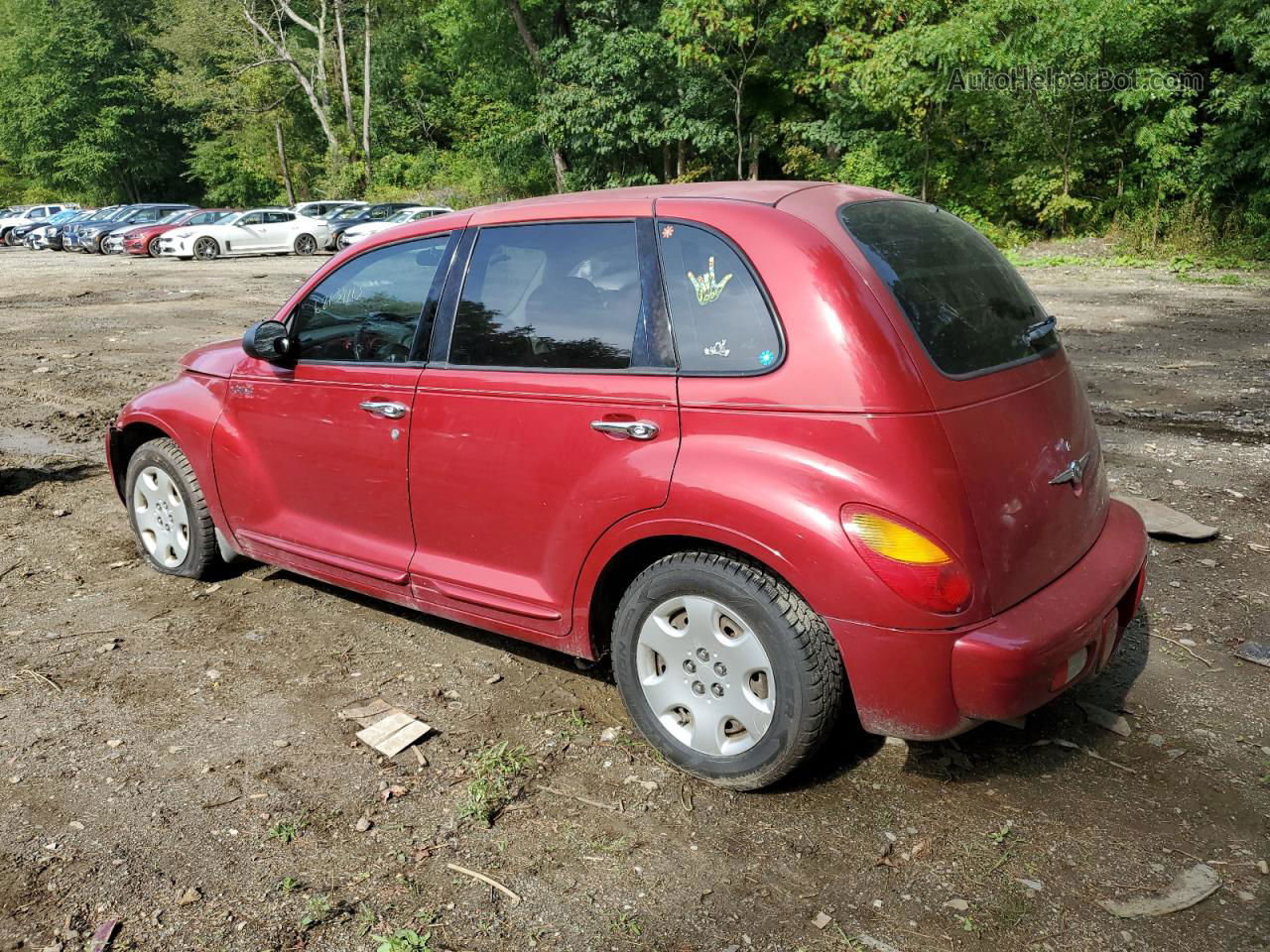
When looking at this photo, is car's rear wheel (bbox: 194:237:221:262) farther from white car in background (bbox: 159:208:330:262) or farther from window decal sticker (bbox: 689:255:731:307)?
window decal sticker (bbox: 689:255:731:307)

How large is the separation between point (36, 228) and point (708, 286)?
1669 inches

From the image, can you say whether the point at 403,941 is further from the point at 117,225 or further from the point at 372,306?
the point at 117,225

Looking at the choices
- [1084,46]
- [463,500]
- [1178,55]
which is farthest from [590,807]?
[1178,55]

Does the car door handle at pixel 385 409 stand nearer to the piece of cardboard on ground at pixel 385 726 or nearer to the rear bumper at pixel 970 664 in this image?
the piece of cardboard on ground at pixel 385 726

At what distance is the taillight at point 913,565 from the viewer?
2.73 meters

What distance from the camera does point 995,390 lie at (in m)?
3.04

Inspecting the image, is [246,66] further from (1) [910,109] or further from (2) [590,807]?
(2) [590,807]

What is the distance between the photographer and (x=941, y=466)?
9.12 feet

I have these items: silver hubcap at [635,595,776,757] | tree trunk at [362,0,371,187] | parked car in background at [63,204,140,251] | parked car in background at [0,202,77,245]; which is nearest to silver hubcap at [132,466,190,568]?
silver hubcap at [635,595,776,757]

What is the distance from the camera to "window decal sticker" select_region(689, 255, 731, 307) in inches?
123

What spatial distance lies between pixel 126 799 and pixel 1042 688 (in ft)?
9.17

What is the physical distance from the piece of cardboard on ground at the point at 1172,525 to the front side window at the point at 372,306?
3.58 m

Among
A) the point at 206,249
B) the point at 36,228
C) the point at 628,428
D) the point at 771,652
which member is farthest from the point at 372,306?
the point at 36,228

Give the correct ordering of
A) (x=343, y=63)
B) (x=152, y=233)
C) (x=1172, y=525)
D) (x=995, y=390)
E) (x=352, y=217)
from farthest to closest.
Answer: (x=343, y=63) < (x=352, y=217) < (x=152, y=233) < (x=1172, y=525) < (x=995, y=390)
